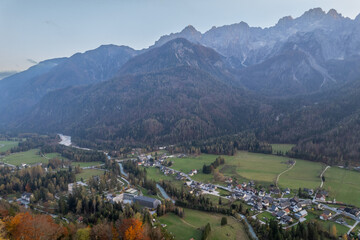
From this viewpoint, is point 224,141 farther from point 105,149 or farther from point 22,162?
point 22,162

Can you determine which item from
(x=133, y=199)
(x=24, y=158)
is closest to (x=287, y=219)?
(x=133, y=199)

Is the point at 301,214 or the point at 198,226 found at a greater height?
the point at 301,214

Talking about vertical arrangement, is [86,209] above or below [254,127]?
below

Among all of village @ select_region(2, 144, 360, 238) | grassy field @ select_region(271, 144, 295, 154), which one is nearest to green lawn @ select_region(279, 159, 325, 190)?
village @ select_region(2, 144, 360, 238)

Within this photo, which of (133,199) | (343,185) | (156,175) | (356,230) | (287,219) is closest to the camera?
(356,230)

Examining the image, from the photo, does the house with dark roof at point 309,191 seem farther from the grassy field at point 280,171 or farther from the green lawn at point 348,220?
the green lawn at point 348,220

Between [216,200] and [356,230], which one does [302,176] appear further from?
[216,200]

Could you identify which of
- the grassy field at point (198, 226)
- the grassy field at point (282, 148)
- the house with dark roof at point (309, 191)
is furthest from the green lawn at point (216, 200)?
the grassy field at point (282, 148)

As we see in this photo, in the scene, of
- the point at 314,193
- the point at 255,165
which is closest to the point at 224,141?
the point at 255,165
